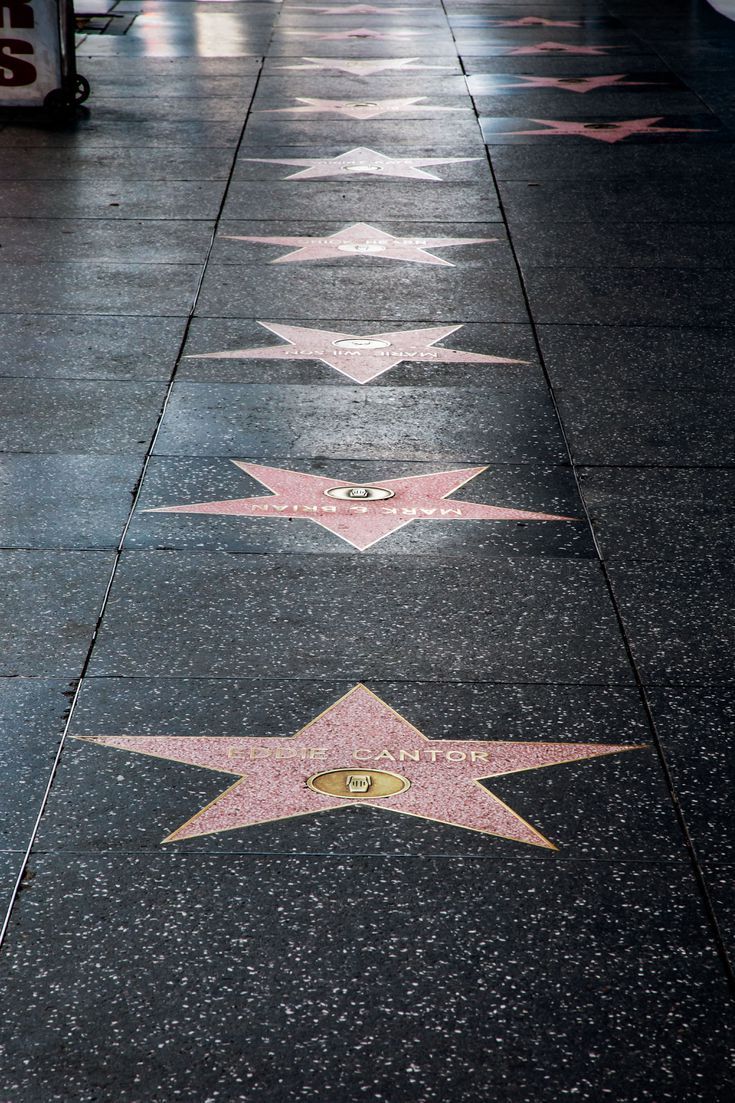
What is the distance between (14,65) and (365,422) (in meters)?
7.31

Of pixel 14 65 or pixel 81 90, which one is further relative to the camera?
pixel 81 90

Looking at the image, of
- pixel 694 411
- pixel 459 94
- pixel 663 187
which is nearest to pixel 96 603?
pixel 694 411

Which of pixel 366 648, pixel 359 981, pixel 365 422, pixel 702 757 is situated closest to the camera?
pixel 359 981

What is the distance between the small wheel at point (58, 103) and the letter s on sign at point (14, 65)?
0.25 meters

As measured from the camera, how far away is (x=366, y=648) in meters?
4.08

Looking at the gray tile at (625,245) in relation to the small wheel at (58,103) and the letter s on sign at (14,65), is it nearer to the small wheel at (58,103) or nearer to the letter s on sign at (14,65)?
the small wheel at (58,103)

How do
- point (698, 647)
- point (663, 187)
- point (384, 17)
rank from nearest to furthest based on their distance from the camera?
1. point (698, 647)
2. point (663, 187)
3. point (384, 17)

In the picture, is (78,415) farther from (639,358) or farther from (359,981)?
(359,981)

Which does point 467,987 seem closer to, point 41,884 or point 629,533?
point 41,884

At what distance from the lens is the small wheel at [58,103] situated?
37.9ft

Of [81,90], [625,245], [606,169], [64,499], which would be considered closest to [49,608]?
[64,499]

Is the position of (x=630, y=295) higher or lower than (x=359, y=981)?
lower

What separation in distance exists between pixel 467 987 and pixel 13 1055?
2.92ft

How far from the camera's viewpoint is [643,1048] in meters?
2.66
